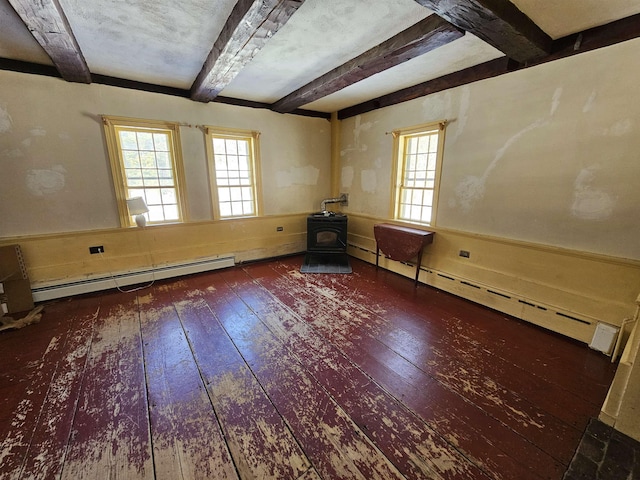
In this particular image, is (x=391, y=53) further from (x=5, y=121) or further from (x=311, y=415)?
(x=5, y=121)

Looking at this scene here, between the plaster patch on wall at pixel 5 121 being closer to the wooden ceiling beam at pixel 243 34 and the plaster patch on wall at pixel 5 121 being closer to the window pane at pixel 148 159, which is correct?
the window pane at pixel 148 159

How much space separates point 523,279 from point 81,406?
409 cm

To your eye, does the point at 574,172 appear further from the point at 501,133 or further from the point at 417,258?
the point at 417,258

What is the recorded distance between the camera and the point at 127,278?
3.74m

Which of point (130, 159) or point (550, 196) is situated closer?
point (550, 196)

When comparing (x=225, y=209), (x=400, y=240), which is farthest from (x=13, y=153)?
(x=400, y=240)

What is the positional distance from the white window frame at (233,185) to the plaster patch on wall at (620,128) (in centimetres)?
428

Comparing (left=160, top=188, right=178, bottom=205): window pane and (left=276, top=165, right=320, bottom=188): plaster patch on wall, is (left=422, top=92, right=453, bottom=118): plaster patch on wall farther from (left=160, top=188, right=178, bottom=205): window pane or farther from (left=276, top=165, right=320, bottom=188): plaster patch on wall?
(left=160, top=188, right=178, bottom=205): window pane

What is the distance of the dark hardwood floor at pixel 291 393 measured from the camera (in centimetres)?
147

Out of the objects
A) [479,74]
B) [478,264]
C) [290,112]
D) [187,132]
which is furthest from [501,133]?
[187,132]

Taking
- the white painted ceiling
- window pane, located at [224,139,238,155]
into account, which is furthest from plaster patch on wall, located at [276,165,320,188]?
the white painted ceiling

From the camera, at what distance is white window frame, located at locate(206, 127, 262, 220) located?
164 inches

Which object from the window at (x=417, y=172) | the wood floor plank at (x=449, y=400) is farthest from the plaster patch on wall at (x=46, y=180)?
the window at (x=417, y=172)

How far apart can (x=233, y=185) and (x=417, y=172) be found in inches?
118
